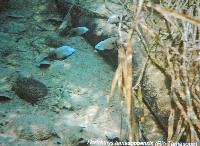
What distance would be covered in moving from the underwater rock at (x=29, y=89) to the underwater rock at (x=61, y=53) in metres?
0.45

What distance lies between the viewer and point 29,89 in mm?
2881

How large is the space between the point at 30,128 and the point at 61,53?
3.61 ft

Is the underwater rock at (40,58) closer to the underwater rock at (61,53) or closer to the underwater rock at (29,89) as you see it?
the underwater rock at (61,53)

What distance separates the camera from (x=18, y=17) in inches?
159

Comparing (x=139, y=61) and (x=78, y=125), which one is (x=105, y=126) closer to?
(x=78, y=125)

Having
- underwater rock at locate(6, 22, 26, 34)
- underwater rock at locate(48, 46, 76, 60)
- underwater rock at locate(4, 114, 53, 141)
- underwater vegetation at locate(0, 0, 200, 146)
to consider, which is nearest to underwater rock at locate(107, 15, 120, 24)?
underwater vegetation at locate(0, 0, 200, 146)

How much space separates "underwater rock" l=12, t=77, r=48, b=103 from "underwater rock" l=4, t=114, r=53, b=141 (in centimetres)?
30

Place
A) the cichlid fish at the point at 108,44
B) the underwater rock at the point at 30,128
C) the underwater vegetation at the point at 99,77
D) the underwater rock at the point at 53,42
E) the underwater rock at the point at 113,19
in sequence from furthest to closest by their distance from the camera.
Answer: the underwater rock at the point at 53,42, the underwater rock at the point at 113,19, the cichlid fish at the point at 108,44, the underwater rock at the point at 30,128, the underwater vegetation at the point at 99,77

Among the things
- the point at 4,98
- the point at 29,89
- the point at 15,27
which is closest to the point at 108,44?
the point at 29,89

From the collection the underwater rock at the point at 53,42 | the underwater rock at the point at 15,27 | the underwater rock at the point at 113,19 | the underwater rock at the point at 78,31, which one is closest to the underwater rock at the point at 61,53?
the underwater rock at the point at 53,42

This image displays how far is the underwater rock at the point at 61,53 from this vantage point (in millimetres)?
3316

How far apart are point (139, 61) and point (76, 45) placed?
1.04 metres

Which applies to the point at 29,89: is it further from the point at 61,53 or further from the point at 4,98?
the point at 61,53

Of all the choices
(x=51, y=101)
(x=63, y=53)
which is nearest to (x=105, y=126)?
(x=51, y=101)
